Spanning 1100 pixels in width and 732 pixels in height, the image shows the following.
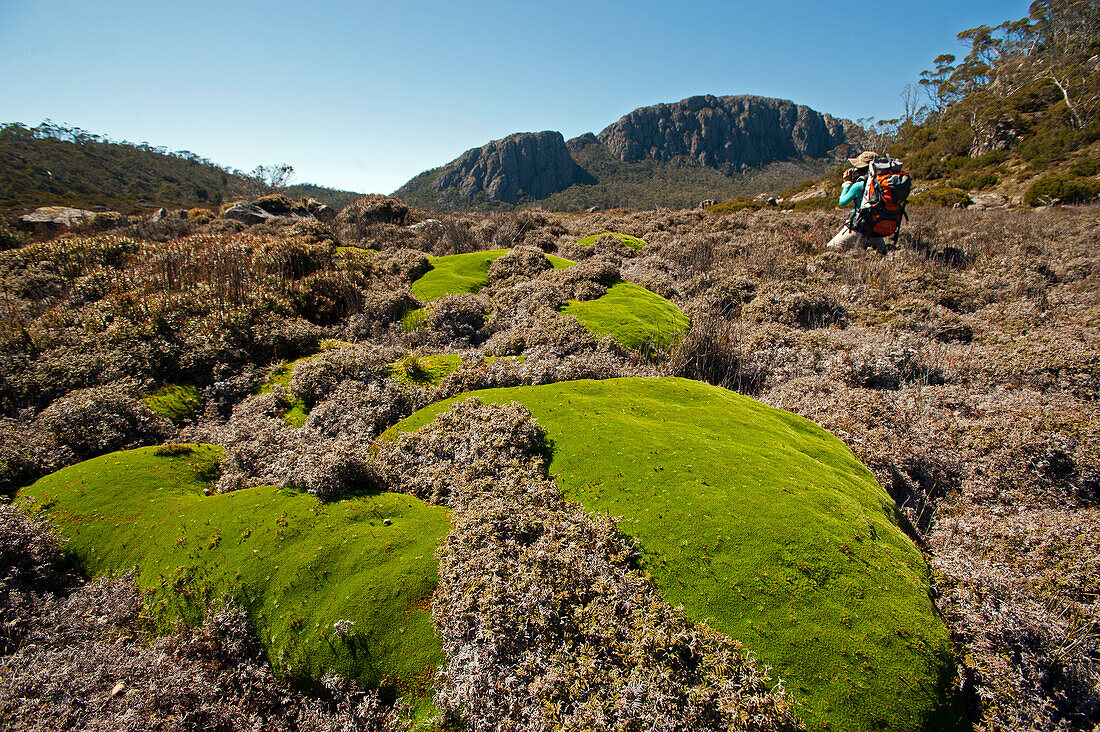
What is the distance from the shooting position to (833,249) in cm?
1537

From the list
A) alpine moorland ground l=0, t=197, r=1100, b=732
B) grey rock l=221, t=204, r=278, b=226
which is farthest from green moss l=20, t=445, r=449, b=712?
grey rock l=221, t=204, r=278, b=226

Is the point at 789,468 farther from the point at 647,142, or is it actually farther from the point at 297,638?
the point at 647,142

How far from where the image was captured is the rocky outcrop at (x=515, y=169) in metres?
142

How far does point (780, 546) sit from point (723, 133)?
20449 cm

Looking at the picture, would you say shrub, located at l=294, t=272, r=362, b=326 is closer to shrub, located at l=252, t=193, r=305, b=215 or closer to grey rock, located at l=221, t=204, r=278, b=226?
grey rock, located at l=221, t=204, r=278, b=226

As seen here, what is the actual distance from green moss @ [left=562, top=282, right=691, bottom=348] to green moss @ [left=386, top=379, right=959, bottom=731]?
3642mm

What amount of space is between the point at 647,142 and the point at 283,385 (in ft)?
614

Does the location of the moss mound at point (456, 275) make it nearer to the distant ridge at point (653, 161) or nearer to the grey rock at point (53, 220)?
the grey rock at point (53, 220)

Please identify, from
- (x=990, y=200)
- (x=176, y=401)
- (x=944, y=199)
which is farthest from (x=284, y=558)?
(x=990, y=200)

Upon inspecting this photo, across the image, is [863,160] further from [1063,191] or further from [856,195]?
[1063,191]

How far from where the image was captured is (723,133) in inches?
6757

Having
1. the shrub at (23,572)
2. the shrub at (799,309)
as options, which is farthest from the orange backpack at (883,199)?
the shrub at (23,572)

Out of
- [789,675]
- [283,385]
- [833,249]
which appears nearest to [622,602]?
[789,675]

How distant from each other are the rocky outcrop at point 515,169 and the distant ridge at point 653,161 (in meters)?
0.35
